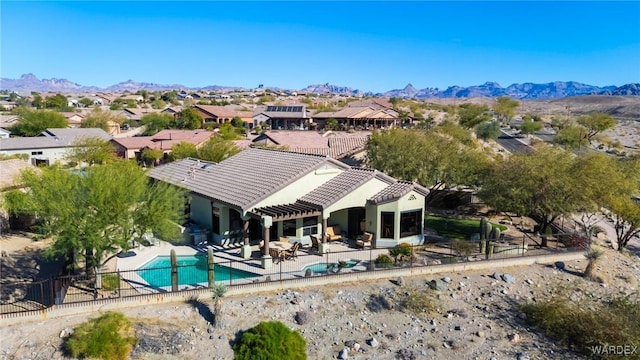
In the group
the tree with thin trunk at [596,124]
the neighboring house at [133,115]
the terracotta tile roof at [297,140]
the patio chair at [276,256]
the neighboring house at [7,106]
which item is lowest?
the patio chair at [276,256]

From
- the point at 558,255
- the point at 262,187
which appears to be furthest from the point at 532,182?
the point at 262,187

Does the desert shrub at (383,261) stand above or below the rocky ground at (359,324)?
above

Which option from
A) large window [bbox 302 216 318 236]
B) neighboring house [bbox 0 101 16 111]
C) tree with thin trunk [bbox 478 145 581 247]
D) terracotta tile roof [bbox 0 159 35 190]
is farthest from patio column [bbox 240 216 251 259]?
neighboring house [bbox 0 101 16 111]

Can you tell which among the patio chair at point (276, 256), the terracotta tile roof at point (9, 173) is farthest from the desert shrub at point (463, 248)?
the terracotta tile roof at point (9, 173)

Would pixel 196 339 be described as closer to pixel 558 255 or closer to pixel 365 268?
pixel 365 268

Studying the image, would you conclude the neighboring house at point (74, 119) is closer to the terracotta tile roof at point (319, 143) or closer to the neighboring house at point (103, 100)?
the terracotta tile roof at point (319, 143)

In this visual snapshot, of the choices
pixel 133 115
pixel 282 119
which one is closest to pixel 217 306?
pixel 282 119
